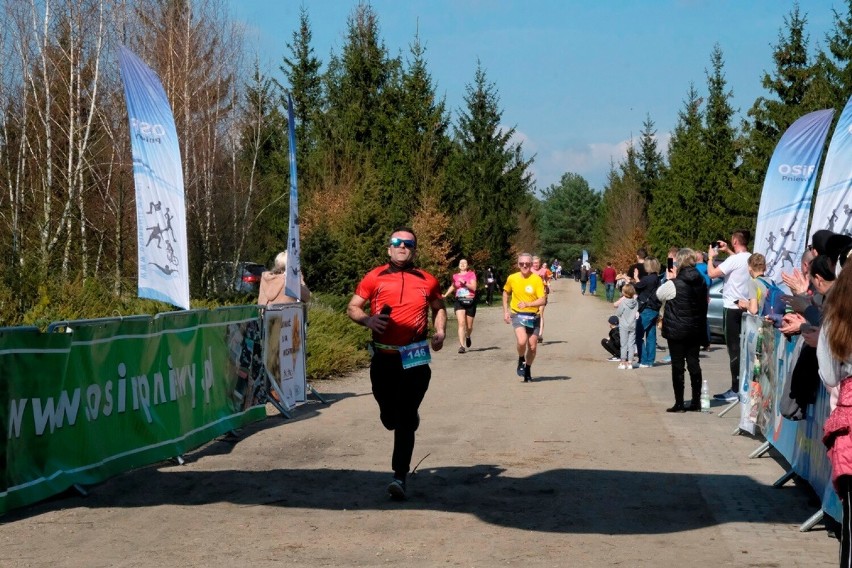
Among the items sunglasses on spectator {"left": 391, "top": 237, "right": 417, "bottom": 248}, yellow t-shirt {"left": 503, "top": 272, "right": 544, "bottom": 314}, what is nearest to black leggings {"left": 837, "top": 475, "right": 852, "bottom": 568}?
sunglasses on spectator {"left": 391, "top": 237, "right": 417, "bottom": 248}

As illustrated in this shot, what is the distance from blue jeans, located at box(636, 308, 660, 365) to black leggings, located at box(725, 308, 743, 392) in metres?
5.79

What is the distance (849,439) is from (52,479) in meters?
5.68

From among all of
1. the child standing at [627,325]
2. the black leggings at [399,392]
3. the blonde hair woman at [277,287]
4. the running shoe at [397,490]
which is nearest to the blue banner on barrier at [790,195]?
the blonde hair woman at [277,287]

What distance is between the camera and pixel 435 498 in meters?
8.77

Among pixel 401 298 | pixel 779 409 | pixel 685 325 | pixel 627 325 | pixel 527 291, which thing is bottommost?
pixel 627 325

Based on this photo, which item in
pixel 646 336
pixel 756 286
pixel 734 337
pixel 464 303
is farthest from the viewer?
pixel 464 303

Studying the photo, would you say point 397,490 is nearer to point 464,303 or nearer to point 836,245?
point 836,245

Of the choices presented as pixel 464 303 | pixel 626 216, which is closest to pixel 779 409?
pixel 464 303

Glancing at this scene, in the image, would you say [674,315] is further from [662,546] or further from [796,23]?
[796,23]

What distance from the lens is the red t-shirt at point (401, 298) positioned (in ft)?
29.3

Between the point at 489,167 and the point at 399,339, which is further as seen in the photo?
the point at 489,167

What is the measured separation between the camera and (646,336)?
2236 centimetres

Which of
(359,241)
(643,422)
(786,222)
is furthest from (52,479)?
(359,241)

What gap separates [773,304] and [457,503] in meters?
5.00
